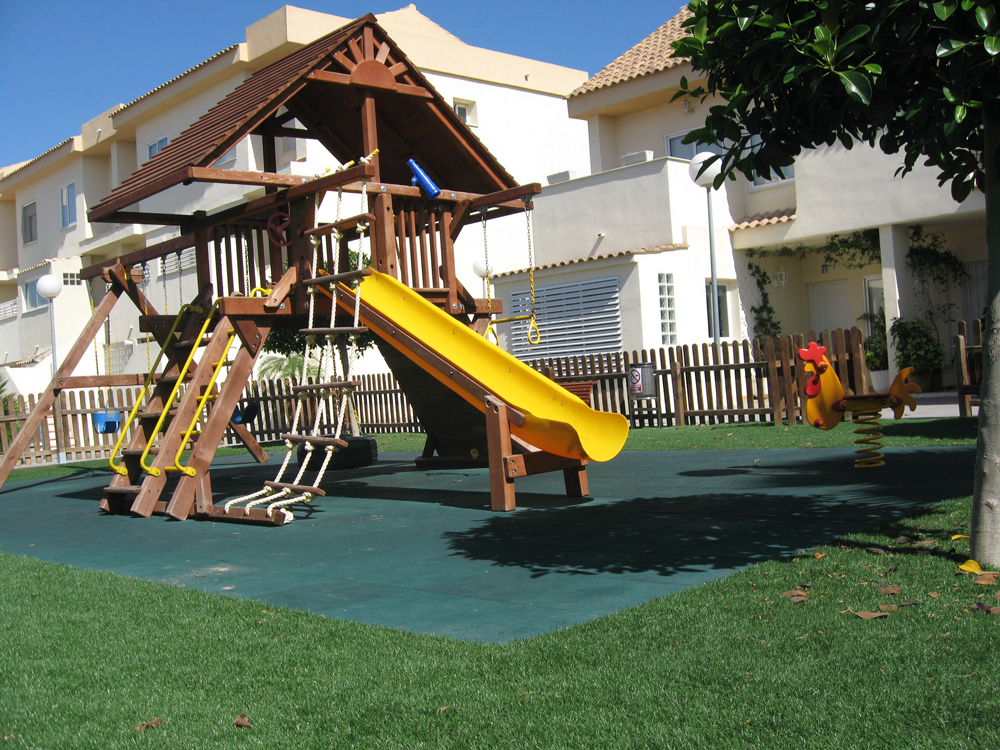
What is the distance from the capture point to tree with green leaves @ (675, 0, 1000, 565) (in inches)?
166

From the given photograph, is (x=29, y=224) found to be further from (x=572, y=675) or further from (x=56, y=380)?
(x=572, y=675)

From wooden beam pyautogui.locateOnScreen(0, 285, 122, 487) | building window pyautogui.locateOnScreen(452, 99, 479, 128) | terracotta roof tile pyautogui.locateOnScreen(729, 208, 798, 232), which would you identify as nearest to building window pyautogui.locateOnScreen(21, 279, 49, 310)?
building window pyautogui.locateOnScreen(452, 99, 479, 128)

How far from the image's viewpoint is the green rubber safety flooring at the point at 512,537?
5168 mm

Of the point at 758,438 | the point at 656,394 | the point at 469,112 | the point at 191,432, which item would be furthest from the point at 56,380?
the point at 469,112

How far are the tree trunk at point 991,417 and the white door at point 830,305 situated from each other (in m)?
18.7

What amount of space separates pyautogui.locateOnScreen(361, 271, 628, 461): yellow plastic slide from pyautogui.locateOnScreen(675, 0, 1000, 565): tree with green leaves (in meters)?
3.61

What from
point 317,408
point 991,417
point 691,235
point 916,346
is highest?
point 691,235

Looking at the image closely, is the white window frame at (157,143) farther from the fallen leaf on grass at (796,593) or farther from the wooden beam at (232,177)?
the fallen leaf on grass at (796,593)

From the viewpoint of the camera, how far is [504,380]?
30.2 ft

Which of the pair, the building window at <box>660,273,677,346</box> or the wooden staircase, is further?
the building window at <box>660,273,677,346</box>

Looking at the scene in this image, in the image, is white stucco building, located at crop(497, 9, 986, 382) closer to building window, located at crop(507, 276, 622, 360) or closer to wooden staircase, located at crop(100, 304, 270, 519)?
building window, located at crop(507, 276, 622, 360)

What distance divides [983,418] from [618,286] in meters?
16.0

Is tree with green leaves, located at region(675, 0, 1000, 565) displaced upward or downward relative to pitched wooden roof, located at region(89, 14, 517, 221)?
downward

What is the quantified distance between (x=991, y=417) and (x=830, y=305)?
757 inches
